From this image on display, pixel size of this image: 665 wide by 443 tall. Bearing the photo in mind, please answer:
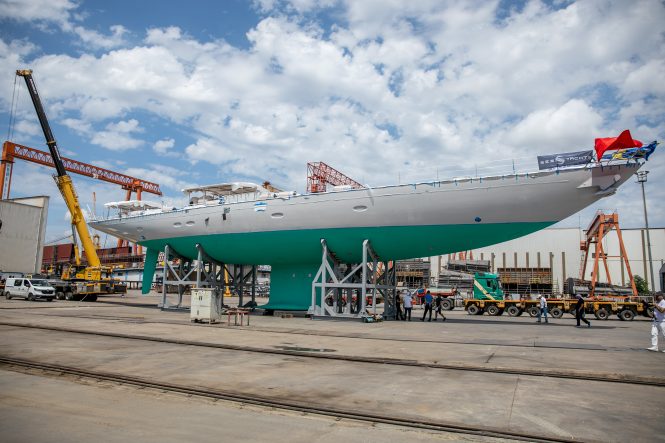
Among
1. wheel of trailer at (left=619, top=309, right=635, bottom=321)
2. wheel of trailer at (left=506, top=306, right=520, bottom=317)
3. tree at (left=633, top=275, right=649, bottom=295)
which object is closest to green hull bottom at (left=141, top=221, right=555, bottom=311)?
wheel of trailer at (left=506, top=306, right=520, bottom=317)

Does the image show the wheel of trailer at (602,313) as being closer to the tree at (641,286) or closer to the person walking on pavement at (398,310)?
the person walking on pavement at (398,310)

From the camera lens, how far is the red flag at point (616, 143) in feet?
55.3

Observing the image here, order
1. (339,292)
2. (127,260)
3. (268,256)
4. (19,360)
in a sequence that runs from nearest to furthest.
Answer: (19,360), (339,292), (268,256), (127,260)

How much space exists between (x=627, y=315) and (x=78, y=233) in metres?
43.3

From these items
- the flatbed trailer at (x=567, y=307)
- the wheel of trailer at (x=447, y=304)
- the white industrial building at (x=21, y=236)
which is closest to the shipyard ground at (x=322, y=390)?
the flatbed trailer at (x=567, y=307)

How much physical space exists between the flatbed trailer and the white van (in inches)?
1232

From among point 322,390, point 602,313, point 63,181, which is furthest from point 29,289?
point 602,313

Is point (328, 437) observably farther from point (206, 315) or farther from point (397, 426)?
point (206, 315)

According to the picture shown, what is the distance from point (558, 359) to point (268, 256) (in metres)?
18.2

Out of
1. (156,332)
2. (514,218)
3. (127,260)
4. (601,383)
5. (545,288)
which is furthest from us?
(127,260)

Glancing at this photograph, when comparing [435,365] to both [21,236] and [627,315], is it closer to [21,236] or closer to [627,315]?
[627,315]

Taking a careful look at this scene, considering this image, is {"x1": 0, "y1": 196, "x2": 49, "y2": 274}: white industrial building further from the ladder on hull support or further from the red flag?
the red flag

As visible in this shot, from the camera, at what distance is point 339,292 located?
24.2 m

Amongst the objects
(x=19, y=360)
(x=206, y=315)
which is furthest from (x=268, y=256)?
(x=19, y=360)
